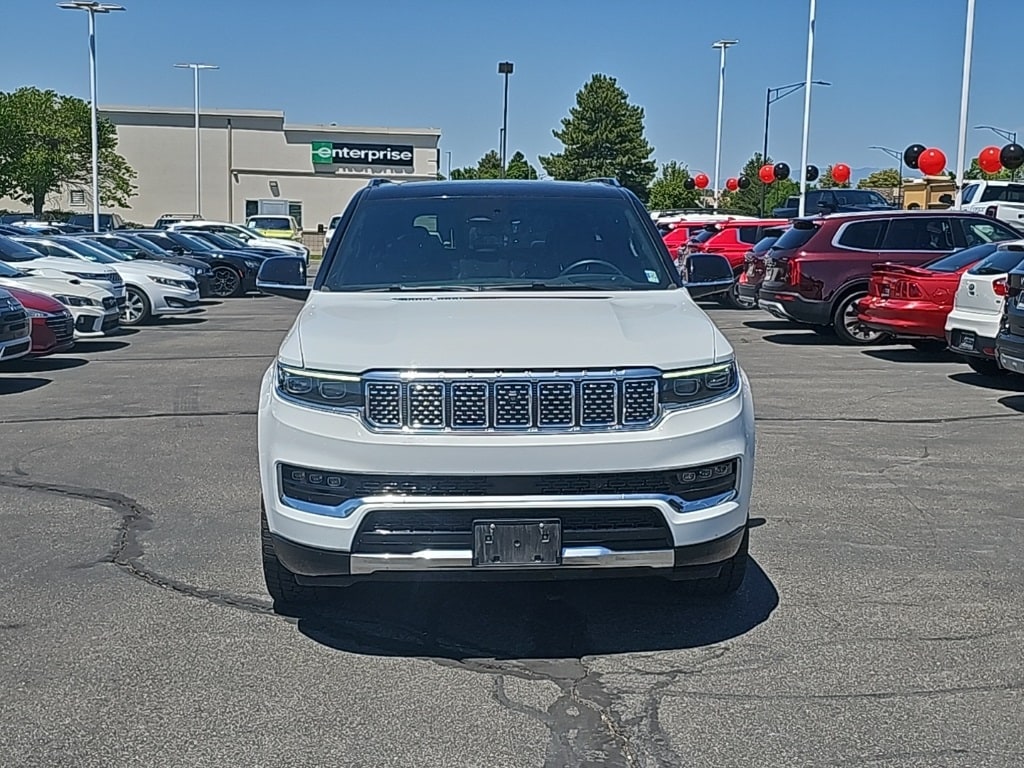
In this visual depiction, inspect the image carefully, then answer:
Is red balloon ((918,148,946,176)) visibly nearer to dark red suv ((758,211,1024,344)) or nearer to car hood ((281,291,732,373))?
dark red suv ((758,211,1024,344))

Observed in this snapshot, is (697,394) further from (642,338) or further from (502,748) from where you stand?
(502,748)

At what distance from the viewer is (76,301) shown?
16.4 meters

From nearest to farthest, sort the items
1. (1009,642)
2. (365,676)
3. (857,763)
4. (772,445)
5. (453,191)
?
(857,763) < (365,676) < (1009,642) < (453,191) < (772,445)

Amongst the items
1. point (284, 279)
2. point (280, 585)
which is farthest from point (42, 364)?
point (280, 585)

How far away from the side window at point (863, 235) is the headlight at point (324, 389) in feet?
42.0

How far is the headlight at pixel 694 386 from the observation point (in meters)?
4.70

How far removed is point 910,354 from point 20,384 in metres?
10.2

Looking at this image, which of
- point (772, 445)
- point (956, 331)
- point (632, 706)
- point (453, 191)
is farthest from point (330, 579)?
point (956, 331)

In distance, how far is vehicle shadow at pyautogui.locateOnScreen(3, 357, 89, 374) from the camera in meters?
14.2

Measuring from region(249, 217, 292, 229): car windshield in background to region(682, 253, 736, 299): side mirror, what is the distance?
172 feet

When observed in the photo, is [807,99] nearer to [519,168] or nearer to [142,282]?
[142,282]

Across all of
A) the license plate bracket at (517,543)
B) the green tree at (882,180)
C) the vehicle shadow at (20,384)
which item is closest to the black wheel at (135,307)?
the vehicle shadow at (20,384)

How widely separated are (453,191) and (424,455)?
2.41 meters

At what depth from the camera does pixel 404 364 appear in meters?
4.61
